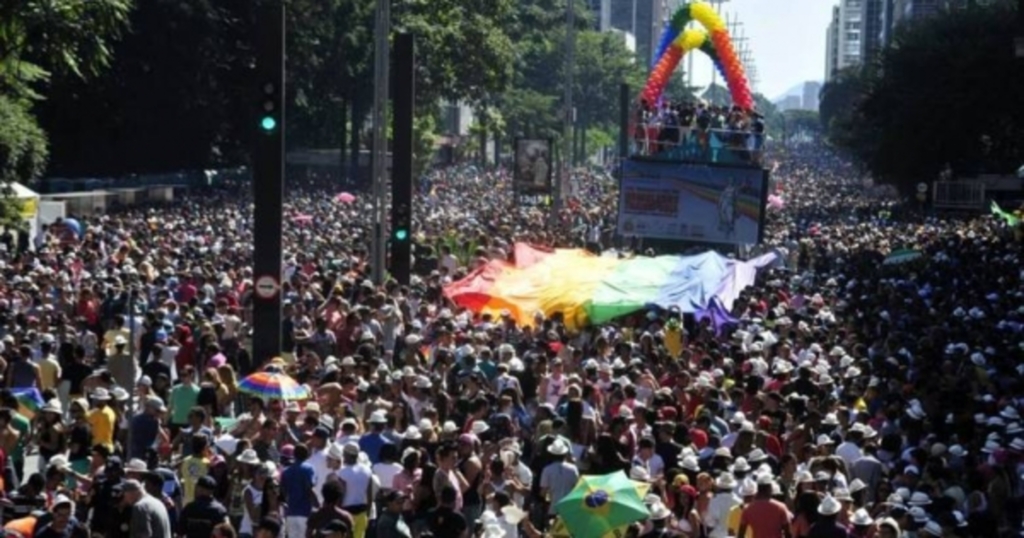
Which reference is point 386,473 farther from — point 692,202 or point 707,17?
point 707,17

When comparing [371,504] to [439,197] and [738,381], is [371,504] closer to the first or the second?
[738,381]

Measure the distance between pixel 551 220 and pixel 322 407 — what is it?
121ft

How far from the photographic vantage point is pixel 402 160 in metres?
31.3

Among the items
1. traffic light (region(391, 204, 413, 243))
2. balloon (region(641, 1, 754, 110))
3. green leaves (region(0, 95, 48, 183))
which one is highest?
balloon (region(641, 1, 754, 110))

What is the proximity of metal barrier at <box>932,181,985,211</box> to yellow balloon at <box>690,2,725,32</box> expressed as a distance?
21.2 m

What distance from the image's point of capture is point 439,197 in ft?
237

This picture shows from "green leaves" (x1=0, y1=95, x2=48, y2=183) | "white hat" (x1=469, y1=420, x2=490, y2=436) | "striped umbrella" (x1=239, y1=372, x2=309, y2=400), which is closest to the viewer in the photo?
"white hat" (x1=469, y1=420, x2=490, y2=436)

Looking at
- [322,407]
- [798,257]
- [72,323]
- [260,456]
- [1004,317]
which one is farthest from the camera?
[798,257]

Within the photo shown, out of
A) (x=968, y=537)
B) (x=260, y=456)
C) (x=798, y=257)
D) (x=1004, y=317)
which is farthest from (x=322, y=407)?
(x=798, y=257)

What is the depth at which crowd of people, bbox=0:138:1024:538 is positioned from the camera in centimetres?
1305

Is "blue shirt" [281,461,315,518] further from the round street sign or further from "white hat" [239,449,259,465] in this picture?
the round street sign

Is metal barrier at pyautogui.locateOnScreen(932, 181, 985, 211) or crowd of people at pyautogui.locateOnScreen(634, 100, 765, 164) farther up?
crowd of people at pyautogui.locateOnScreen(634, 100, 765, 164)

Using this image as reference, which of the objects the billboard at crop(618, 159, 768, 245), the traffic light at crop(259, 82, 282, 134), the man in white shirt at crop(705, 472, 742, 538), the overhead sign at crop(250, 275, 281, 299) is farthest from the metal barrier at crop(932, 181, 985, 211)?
the man in white shirt at crop(705, 472, 742, 538)

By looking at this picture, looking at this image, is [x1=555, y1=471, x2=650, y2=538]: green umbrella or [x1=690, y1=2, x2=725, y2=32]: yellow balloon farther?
[x1=690, y1=2, x2=725, y2=32]: yellow balloon
